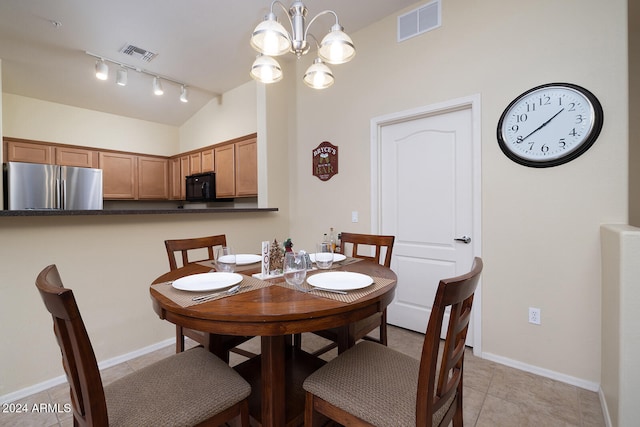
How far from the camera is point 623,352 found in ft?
4.24

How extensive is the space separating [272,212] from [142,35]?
2274 millimetres

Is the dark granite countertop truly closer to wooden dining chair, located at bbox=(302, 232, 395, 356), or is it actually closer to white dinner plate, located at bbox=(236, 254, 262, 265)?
white dinner plate, located at bbox=(236, 254, 262, 265)

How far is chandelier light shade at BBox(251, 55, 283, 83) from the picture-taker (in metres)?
1.83

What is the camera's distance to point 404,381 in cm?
110

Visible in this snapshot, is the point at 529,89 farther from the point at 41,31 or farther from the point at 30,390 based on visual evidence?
the point at 41,31

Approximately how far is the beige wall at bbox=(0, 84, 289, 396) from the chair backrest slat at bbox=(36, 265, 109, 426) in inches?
54.0

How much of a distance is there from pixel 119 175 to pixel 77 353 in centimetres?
467

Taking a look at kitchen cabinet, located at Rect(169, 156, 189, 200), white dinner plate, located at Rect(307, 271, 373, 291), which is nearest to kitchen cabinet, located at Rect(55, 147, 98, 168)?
kitchen cabinet, located at Rect(169, 156, 189, 200)

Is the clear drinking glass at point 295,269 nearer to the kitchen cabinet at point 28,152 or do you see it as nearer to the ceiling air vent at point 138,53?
the ceiling air vent at point 138,53

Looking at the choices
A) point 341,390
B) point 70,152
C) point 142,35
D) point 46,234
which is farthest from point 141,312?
point 70,152

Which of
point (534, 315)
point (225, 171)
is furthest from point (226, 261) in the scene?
point (225, 171)

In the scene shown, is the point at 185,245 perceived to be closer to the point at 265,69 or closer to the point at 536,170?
the point at 265,69

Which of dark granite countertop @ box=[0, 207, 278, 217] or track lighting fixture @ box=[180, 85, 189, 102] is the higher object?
track lighting fixture @ box=[180, 85, 189, 102]

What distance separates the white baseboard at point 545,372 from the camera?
185 centimetres
